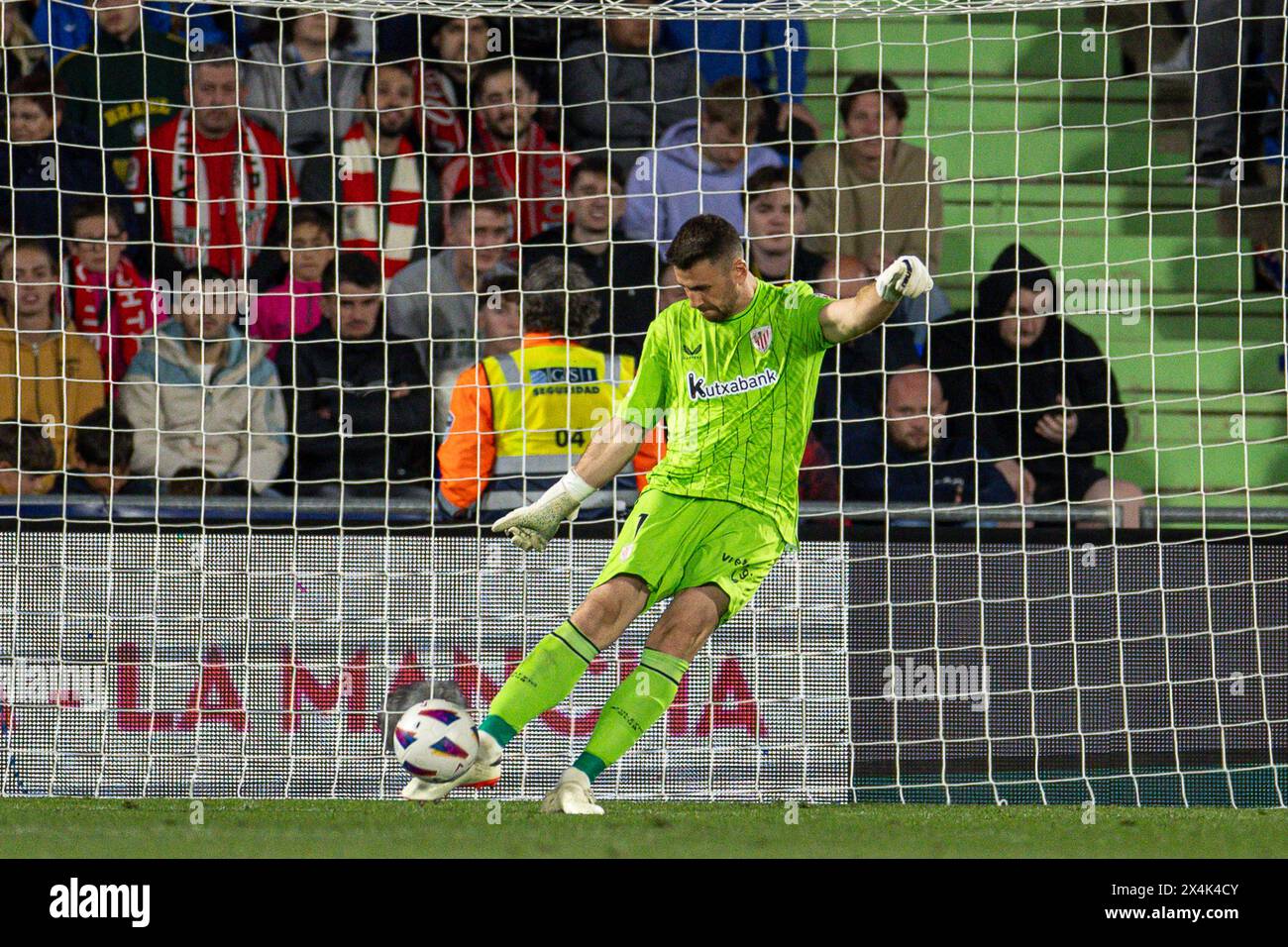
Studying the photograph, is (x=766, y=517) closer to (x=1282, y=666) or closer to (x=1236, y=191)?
(x=1282, y=666)

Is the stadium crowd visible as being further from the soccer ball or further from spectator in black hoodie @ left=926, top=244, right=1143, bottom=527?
the soccer ball

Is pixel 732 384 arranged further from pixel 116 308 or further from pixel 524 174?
pixel 116 308

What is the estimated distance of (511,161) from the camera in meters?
8.30

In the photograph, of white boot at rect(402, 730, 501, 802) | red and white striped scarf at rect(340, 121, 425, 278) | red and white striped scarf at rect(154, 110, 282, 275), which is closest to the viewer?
white boot at rect(402, 730, 501, 802)

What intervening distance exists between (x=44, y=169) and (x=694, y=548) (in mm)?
Result: 4124

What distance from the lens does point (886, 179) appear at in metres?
8.41

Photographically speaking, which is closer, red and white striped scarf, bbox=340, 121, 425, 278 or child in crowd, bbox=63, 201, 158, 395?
child in crowd, bbox=63, 201, 158, 395

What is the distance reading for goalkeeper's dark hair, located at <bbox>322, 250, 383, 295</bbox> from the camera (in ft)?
25.3

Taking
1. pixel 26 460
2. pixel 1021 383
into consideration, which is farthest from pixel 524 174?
pixel 26 460

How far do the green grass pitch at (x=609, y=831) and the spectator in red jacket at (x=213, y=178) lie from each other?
9.51ft

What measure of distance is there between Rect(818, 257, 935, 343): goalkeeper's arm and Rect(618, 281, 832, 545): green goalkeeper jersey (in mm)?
85

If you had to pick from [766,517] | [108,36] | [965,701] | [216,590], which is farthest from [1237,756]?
[108,36]

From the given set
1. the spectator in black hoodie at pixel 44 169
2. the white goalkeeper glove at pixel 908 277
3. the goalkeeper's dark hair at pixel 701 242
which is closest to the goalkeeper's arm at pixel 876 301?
the white goalkeeper glove at pixel 908 277

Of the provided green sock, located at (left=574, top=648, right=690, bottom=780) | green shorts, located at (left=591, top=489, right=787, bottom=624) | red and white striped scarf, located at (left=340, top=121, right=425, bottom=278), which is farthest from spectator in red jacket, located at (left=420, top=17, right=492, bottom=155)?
green sock, located at (left=574, top=648, right=690, bottom=780)
